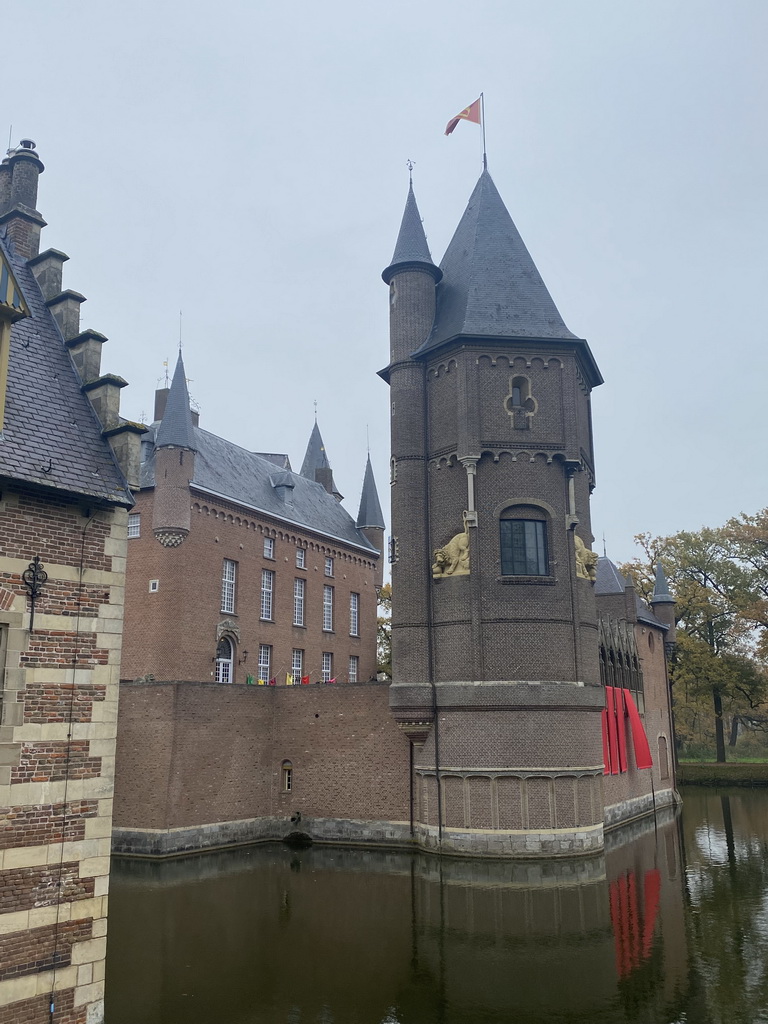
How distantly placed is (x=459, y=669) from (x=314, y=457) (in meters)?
30.8

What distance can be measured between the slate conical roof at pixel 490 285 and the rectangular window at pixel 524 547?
5.64 meters

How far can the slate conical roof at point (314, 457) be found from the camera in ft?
170

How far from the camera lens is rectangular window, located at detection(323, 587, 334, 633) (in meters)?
42.0

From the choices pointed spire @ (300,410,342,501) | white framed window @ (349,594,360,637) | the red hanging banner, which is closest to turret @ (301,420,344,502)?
pointed spire @ (300,410,342,501)

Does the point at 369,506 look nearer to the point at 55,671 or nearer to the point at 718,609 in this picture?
the point at 718,609

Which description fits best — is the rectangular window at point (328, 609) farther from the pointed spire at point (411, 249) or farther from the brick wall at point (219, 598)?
the pointed spire at point (411, 249)

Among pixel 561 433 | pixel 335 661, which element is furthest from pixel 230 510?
pixel 561 433

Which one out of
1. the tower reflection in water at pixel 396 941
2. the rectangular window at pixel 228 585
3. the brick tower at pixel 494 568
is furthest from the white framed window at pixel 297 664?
the tower reflection in water at pixel 396 941

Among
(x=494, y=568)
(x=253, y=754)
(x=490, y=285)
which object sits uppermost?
(x=490, y=285)

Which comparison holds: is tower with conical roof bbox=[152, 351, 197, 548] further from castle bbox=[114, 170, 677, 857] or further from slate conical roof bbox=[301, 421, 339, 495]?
slate conical roof bbox=[301, 421, 339, 495]

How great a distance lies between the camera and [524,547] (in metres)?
24.2

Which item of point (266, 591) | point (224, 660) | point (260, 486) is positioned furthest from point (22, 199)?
point (260, 486)

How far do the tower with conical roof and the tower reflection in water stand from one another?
12131 mm

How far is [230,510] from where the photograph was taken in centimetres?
3438
